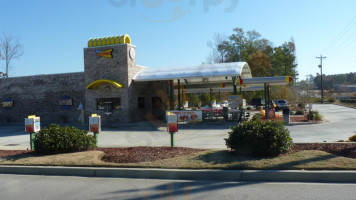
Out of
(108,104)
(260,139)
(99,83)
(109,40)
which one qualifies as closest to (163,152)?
(260,139)

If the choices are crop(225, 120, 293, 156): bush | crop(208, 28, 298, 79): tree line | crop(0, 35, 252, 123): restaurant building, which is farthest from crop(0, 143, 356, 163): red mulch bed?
crop(208, 28, 298, 79): tree line

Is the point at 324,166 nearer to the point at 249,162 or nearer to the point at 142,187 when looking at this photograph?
the point at 249,162

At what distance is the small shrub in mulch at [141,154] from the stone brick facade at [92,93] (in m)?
13.7

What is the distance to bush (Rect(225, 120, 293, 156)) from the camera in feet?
27.3

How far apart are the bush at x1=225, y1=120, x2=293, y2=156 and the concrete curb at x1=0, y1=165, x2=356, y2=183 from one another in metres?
1.21

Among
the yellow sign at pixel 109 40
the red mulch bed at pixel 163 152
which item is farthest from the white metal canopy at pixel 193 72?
the red mulch bed at pixel 163 152

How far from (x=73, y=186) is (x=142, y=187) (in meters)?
1.60

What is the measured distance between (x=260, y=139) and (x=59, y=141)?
20.2 feet

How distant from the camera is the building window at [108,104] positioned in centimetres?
2428

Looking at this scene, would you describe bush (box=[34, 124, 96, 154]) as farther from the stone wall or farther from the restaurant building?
the stone wall

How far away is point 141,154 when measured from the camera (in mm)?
9500

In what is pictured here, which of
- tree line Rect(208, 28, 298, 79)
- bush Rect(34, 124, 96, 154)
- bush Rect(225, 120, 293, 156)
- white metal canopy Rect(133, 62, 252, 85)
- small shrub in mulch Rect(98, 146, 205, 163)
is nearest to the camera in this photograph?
bush Rect(225, 120, 293, 156)

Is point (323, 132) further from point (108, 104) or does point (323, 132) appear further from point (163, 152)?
point (108, 104)

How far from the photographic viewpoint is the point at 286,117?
20547mm
